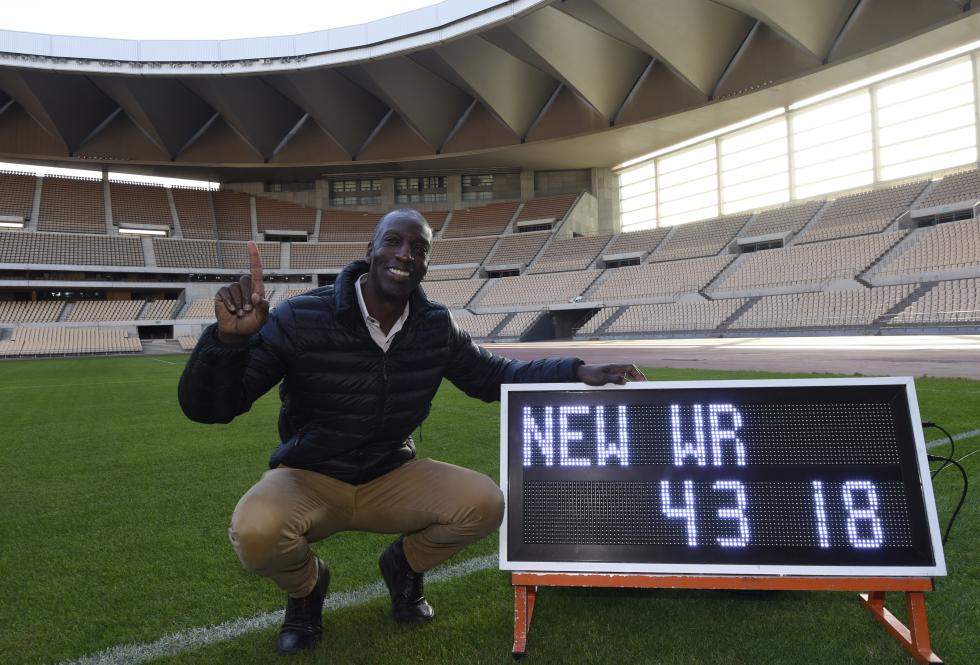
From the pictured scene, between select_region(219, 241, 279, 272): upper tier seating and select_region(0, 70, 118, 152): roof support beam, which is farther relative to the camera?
select_region(219, 241, 279, 272): upper tier seating

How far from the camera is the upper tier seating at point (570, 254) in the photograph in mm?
41281

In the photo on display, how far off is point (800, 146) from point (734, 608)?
121 feet

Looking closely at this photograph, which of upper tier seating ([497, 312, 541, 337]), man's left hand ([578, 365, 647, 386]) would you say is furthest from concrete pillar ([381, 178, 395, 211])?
man's left hand ([578, 365, 647, 386])

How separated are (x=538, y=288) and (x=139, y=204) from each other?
3191 centimetres

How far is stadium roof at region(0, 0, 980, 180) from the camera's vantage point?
27.0 meters

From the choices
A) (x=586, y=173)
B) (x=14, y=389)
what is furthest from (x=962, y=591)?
(x=586, y=173)

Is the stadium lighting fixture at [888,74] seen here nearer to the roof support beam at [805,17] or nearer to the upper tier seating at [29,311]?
the roof support beam at [805,17]

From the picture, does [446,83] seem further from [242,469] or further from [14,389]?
[242,469]

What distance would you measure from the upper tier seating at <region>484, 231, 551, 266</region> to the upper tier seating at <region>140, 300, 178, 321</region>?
2247 cm

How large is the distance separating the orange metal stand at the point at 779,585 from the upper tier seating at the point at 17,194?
51.5m

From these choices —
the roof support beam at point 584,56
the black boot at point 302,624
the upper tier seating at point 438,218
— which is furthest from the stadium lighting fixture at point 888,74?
the black boot at point 302,624

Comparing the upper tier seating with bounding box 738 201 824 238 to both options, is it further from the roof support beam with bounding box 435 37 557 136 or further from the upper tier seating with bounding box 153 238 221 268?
the upper tier seating with bounding box 153 238 221 268

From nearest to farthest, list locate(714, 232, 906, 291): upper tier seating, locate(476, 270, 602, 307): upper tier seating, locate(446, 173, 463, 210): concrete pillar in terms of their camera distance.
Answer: locate(714, 232, 906, 291): upper tier seating < locate(476, 270, 602, 307): upper tier seating < locate(446, 173, 463, 210): concrete pillar

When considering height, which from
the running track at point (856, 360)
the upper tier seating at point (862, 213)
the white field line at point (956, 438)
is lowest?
the white field line at point (956, 438)
